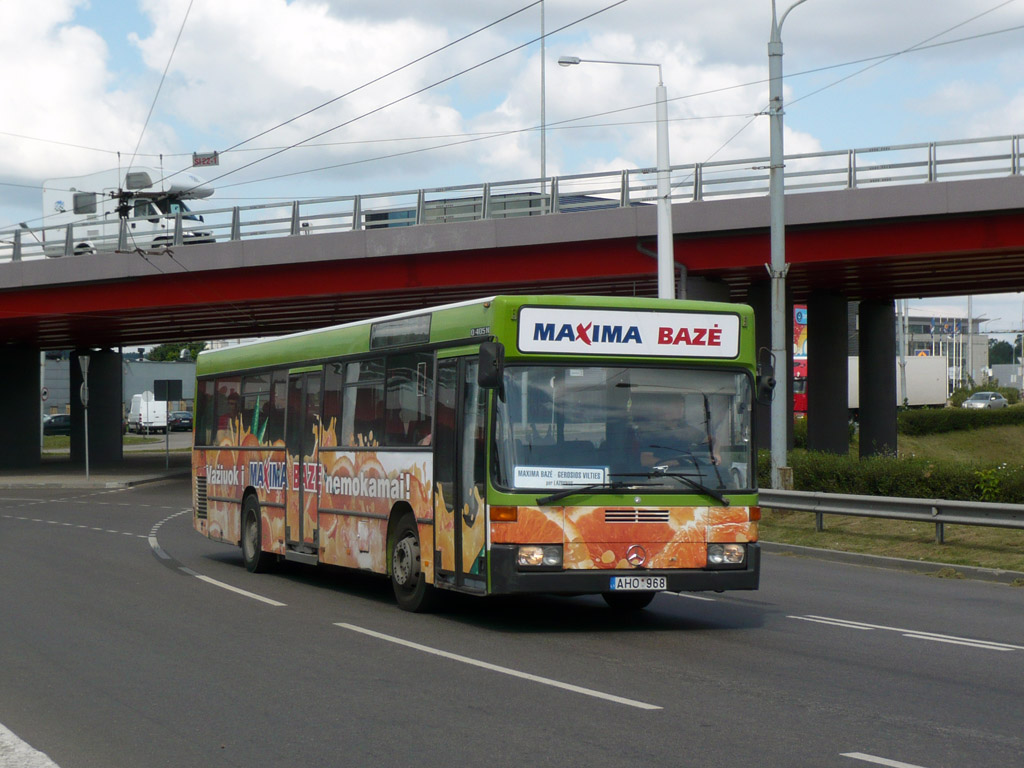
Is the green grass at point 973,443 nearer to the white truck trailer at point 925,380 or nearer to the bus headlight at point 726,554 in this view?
the white truck trailer at point 925,380

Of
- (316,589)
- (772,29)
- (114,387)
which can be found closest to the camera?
(316,589)

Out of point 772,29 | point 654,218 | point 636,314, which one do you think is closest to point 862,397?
point 654,218

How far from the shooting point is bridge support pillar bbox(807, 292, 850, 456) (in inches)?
1598

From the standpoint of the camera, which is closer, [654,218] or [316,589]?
[316,589]

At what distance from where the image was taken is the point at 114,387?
56.1m

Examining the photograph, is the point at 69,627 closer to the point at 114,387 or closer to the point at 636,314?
the point at 636,314

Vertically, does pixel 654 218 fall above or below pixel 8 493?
above

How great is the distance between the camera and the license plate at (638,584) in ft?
35.3

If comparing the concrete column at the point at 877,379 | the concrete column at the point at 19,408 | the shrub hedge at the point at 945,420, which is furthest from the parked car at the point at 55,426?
the concrete column at the point at 877,379

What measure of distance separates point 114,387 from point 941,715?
5231cm

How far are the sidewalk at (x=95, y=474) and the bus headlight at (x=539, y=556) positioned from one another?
31721mm

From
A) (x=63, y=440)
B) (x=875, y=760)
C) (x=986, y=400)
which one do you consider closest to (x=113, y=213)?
(x=875, y=760)

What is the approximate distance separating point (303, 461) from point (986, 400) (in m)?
76.5

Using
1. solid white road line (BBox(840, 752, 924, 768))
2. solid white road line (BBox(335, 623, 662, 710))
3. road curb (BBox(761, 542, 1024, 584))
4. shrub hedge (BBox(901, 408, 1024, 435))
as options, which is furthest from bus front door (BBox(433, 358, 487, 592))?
shrub hedge (BBox(901, 408, 1024, 435))
